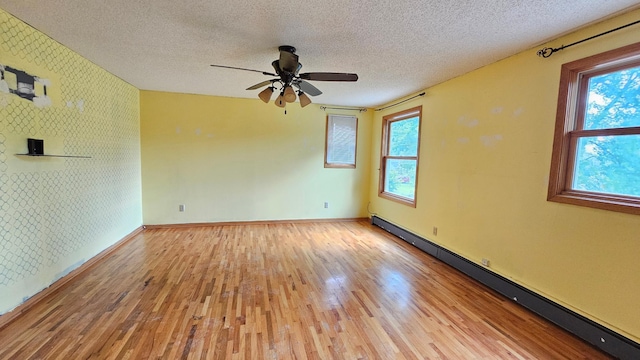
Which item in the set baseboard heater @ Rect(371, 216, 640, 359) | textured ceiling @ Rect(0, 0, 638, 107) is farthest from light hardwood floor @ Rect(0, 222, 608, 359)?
textured ceiling @ Rect(0, 0, 638, 107)

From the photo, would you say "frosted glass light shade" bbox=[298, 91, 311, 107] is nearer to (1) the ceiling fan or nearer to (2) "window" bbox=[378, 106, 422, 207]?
(1) the ceiling fan

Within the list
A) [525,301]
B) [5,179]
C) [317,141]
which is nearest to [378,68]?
[317,141]

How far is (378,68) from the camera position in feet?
10.4

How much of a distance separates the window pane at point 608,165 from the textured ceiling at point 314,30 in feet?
3.01

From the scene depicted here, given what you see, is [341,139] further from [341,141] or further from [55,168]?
[55,168]

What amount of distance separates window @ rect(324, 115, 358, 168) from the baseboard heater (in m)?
2.59

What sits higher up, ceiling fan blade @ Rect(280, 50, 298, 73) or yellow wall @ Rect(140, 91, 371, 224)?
ceiling fan blade @ Rect(280, 50, 298, 73)

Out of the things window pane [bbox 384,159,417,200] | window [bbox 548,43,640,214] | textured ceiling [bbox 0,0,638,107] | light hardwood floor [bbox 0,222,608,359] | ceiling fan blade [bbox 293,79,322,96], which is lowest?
light hardwood floor [bbox 0,222,608,359]

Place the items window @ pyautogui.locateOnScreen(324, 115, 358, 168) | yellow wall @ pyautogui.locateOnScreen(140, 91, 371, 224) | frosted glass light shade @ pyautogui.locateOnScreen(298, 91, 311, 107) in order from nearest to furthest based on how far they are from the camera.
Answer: frosted glass light shade @ pyautogui.locateOnScreen(298, 91, 311, 107) < yellow wall @ pyautogui.locateOnScreen(140, 91, 371, 224) < window @ pyautogui.locateOnScreen(324, 115, 358, 168)

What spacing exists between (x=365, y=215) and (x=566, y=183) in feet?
12.6

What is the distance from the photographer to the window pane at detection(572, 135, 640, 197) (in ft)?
6.23

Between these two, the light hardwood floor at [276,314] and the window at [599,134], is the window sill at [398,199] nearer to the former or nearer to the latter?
the light hardwood floor at [276,314]

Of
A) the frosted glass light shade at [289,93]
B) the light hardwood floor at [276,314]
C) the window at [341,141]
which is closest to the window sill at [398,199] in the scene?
the window at [341,141]

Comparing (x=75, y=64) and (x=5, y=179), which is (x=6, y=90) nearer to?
(x=5, y=179)
